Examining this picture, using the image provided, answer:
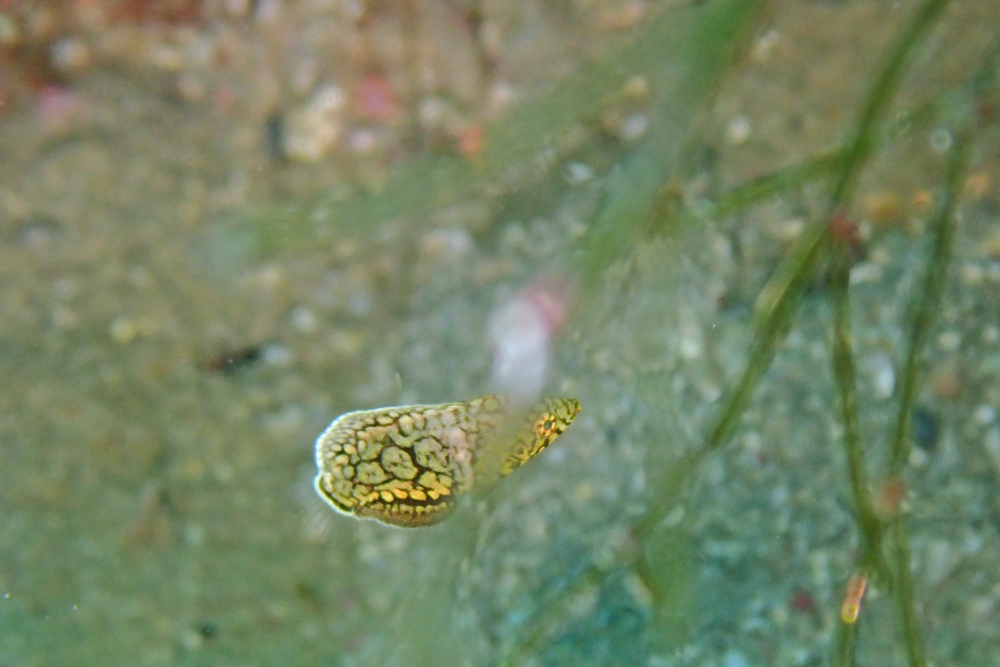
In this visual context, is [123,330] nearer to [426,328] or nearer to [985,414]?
[426,328]

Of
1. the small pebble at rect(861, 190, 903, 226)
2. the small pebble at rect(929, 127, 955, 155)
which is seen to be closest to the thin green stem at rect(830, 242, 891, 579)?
the small pebble at rect(861, 190, 903, 226)

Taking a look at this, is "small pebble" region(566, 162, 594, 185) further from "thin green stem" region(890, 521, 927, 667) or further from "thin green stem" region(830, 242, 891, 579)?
"thin green stem" region(890, 521, 927, 667)

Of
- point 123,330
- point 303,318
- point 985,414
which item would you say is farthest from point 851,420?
point 123,330

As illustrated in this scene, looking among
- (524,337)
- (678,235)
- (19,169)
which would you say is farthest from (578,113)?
(19,169)

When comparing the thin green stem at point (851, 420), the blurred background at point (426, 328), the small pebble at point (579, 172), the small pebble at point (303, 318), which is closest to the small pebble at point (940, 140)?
the blurred background at point (426, 328)

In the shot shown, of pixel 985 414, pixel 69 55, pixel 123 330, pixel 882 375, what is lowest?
pixel 985 414

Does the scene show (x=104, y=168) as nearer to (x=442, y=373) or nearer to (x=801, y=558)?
(x=442, y=373)
